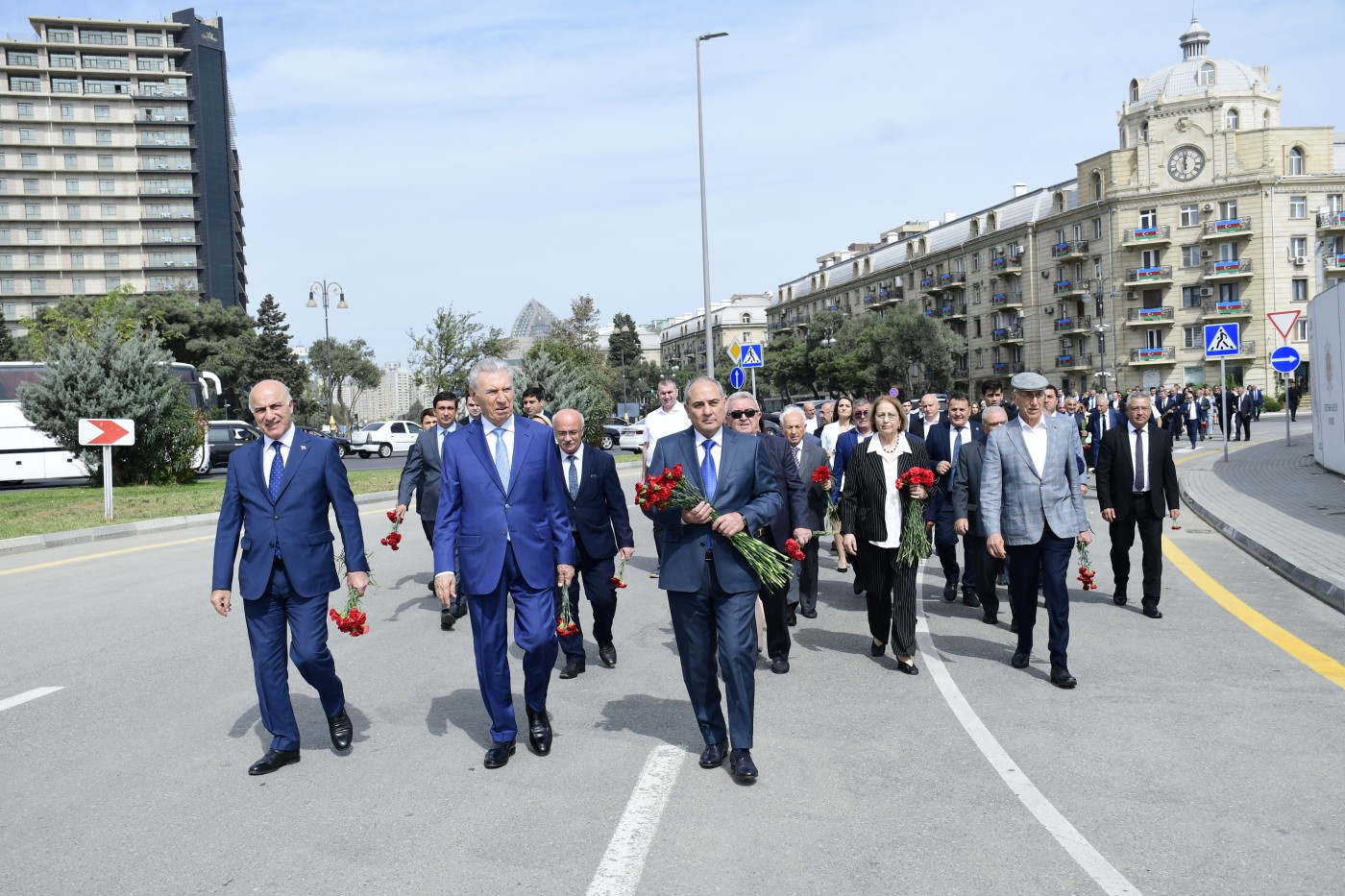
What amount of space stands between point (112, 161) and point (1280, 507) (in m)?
106

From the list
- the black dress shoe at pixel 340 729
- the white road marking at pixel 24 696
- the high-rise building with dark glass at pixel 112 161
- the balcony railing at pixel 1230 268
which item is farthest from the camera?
the high-rise building with dark glass at pixel 112 161

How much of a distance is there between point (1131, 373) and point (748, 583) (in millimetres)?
71034

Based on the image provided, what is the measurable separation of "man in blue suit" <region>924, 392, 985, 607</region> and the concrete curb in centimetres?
1096

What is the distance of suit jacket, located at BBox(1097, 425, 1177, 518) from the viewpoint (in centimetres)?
905

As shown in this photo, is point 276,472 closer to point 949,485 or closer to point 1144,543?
point 949,485

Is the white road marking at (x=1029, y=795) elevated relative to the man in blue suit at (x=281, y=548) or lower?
lower

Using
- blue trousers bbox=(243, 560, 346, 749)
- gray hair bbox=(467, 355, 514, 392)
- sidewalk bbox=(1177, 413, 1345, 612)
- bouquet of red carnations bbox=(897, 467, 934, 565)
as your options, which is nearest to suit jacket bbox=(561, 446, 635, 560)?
bouquet of red carnations bbox=(897, 467, 934, 565)

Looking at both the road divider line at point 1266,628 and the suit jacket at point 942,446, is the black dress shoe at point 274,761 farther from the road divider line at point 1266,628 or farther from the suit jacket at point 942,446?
the suit jacket at point 942,446

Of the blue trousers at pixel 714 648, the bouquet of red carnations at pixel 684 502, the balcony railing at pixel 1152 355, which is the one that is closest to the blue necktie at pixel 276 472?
the bouquet of red carnations at pixel 684 502

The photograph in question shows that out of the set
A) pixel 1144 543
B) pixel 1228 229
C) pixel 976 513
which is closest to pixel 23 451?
pixel 976 513

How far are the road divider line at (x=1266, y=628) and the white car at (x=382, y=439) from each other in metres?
42.6

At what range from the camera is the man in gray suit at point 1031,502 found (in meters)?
6.81

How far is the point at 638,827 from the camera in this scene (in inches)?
167

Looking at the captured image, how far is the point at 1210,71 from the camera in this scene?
222ft
